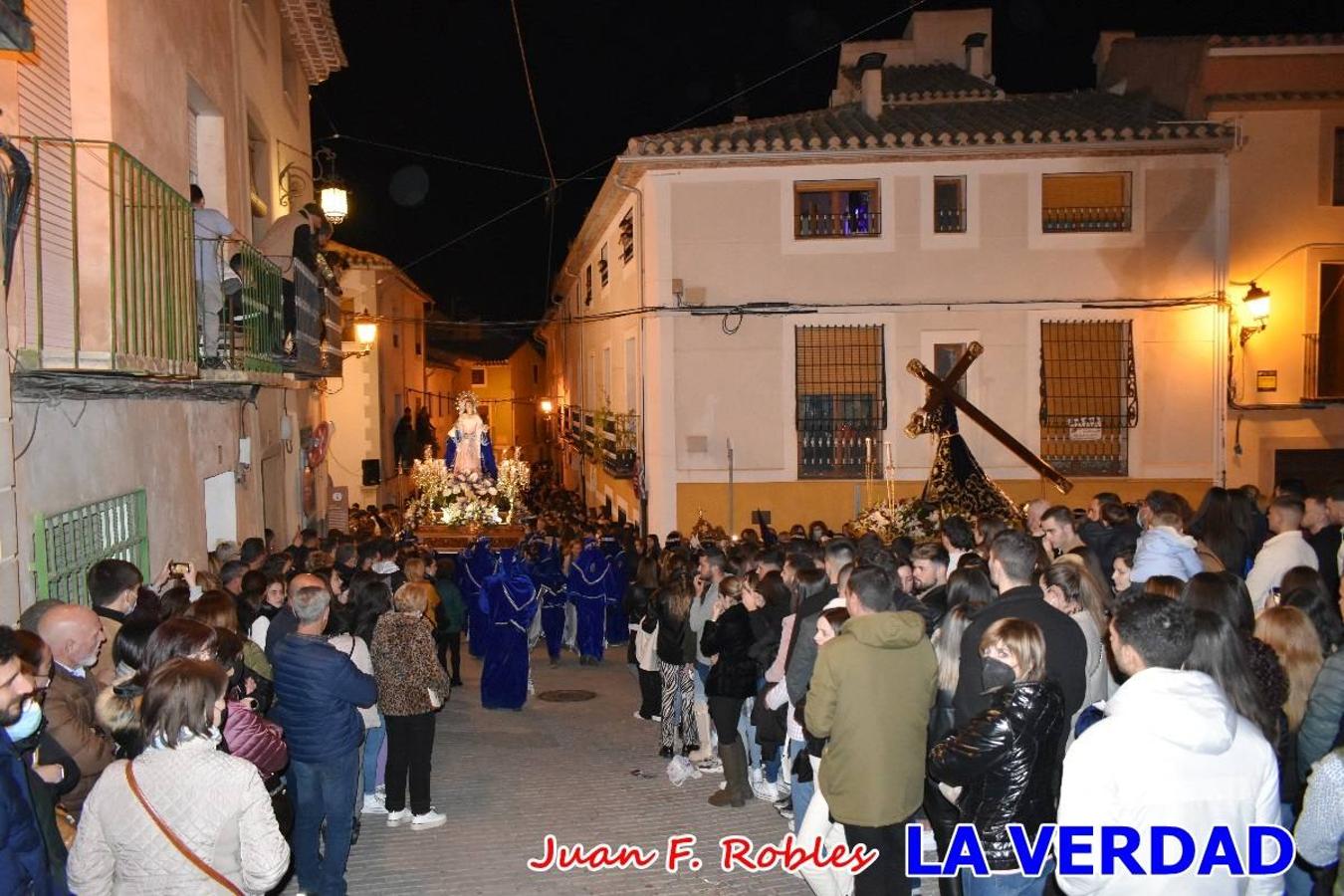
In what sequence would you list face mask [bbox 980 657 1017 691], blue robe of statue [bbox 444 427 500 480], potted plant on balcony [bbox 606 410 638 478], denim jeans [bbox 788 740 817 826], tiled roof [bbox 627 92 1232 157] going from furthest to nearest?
1. potted plant on balcony [bbox 606 410 638 478]
2. blue robe of statue [bbox 444 427 500 480]
3. tiled roof [bbox 627 92 1232 157]
4. denim jeans [bbox 788 740 817 826]
5. face mask [bbox 980 657 1017 691]

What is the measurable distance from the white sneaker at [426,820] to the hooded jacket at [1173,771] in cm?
546

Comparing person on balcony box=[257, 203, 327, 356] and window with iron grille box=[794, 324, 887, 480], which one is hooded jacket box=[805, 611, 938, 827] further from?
window with iron grille box=[794, 324, 887, 480]

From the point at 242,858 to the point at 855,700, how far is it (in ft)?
9.38

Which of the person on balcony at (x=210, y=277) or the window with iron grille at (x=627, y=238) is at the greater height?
the window with iron grille at (x=627, y=238)

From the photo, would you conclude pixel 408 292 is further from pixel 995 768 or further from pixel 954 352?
pixel 995 768

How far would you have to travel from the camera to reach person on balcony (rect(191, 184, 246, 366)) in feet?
29.2

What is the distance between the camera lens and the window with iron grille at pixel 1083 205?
17.5m

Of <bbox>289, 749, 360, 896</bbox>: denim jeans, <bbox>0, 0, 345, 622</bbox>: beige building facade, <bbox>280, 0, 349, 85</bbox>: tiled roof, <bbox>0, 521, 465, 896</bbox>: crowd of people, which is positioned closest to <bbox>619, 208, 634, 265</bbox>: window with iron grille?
<bbox>280, 0, 349, 85</bbox>: tiled roof

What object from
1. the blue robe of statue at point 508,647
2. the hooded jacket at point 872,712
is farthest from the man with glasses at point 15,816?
the blue robe of statue at point 508,647

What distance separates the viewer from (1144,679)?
372 cm

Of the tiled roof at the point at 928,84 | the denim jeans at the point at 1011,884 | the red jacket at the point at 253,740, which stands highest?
the tiled roof at the point at 928,84

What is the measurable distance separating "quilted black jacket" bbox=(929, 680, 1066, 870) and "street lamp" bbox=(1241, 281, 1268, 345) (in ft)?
47.5

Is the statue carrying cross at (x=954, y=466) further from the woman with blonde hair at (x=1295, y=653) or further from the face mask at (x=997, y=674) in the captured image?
the face mask at (x=997, y=674)

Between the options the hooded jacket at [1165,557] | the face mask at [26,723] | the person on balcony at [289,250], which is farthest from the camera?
the person on balcony at [289,250]
